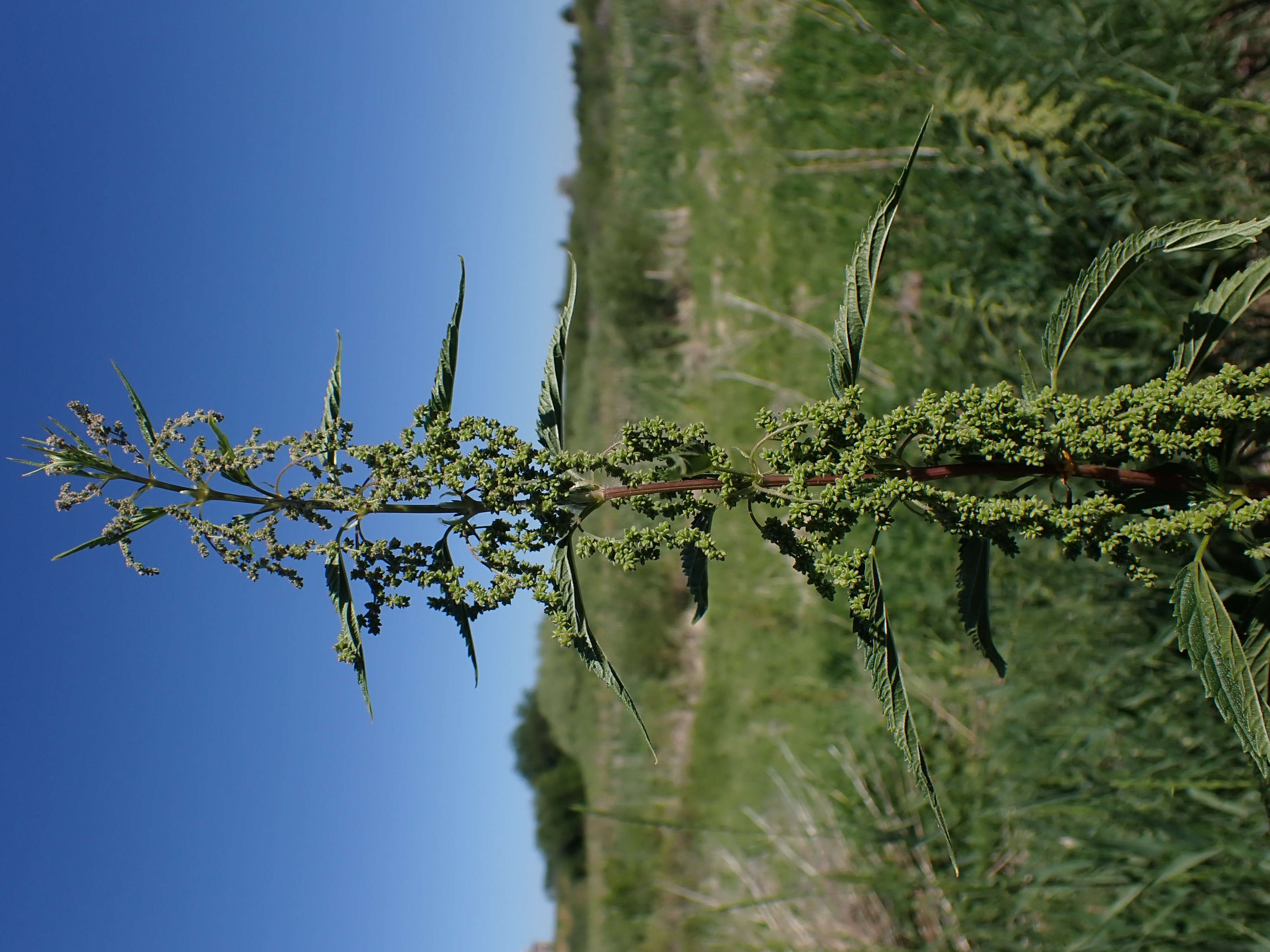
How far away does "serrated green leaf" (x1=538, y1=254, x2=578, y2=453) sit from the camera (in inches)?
127

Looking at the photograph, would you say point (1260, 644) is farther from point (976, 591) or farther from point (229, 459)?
point (229, 459)

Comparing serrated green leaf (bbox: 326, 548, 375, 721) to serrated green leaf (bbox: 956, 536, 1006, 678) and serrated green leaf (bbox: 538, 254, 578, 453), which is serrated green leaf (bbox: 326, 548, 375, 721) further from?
serrated green leaf (bbox: 956, 536, 1006, 678)

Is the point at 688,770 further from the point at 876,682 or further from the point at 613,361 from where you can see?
the point at 876,682

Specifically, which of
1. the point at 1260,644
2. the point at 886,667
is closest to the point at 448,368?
the point at 886,667

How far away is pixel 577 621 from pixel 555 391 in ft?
2.68

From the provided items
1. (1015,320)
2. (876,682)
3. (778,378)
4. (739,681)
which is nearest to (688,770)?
(739,681)

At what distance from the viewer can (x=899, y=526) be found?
10.5 meters

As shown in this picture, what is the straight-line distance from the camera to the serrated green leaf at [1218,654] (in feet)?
9.41

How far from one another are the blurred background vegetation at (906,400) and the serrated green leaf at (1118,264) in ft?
11.0

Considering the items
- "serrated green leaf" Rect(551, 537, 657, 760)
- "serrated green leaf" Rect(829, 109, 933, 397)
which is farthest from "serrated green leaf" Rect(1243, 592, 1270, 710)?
"serrated green leaf" Rect(551, 537, 657, 760)

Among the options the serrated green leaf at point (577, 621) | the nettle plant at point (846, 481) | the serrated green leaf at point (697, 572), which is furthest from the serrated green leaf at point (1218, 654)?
the serrated green leaf at point (577, 621)

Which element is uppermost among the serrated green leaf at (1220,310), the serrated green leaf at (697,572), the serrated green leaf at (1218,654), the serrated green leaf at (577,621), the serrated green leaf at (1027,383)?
the serrated green leaf at (1220,310)

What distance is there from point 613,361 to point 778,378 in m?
5.48

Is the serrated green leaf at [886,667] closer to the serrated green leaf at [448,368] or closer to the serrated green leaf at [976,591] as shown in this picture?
the serrated green leaf at [976,591]
